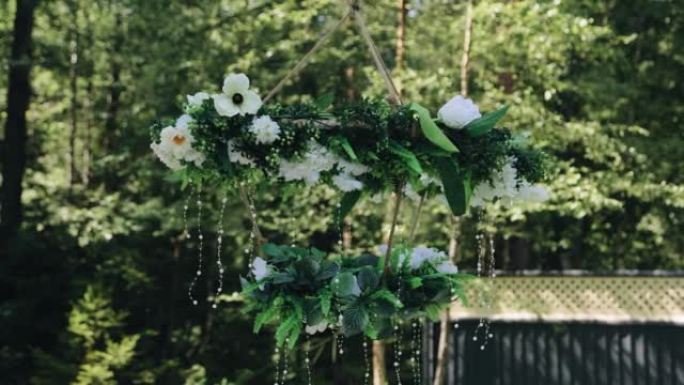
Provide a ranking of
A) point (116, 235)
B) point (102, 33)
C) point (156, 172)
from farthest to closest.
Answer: point (102, 33), point (116, 235), point (156, 172)

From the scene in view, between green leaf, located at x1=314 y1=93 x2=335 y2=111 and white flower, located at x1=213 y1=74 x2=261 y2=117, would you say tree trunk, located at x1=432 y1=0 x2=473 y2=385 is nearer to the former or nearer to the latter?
green leaf, located at x1=314 y1=93 x2=335 y2=111

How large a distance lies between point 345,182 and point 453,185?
319 millimetres

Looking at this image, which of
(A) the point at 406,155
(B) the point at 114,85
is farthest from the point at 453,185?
(B) the point at 114,85

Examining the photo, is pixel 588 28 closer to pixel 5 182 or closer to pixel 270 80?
pixel 270 80

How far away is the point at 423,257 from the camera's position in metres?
2.48

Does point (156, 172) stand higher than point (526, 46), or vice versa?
point (526, 46)

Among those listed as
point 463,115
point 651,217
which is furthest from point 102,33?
point 463,115

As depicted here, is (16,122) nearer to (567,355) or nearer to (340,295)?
(567,355)

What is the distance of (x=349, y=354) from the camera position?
712 cm

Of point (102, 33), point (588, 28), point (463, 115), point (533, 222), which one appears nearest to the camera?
point (463, 115)

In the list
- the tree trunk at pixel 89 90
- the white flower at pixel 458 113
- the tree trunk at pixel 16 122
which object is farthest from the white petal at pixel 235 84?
the tree trunk at pixel 89 90

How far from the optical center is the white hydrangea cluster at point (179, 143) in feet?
6.23

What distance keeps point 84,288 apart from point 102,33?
306 centimetres

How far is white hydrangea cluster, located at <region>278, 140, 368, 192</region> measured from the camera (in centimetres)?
196
